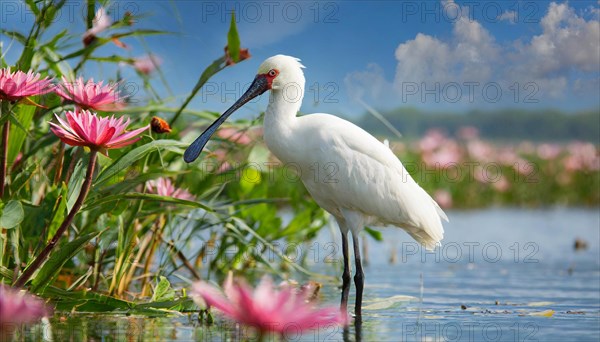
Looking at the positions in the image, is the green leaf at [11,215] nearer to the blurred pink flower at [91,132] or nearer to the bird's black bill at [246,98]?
the blurred pink flower at [91,132]

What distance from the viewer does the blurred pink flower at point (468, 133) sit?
1800cm

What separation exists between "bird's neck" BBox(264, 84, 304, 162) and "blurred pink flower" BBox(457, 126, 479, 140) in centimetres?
1304

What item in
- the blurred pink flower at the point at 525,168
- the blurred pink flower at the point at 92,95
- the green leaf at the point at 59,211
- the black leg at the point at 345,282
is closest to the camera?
the green leaf at the point at 59,211

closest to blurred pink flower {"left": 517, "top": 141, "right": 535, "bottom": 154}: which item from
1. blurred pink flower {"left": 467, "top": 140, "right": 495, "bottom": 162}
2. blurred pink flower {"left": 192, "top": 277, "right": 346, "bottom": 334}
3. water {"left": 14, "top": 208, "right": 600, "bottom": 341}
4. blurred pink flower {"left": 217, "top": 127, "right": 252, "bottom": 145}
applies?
blurred pink flower {"left": 467, "top": 140, "right": 495, "bottom": 162}

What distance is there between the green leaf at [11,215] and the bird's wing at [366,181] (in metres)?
1.74

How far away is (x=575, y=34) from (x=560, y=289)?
1.86 meters

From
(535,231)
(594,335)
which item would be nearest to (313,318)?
(594,335)

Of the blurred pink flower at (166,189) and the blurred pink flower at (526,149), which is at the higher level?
the blurred pink flower at (526,149)

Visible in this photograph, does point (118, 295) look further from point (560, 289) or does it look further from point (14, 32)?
point (560, 289)

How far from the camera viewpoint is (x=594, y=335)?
13.9ft

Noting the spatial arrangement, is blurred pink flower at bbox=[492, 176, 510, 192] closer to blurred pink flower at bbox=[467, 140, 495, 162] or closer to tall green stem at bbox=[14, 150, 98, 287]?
blurred pink flower at bbox=[467, 140, 495, 162]

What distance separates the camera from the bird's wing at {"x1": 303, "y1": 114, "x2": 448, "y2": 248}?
5234 millimetres

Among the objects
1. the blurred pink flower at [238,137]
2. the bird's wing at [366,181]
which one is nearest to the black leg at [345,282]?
the bird's wing at [366,181]

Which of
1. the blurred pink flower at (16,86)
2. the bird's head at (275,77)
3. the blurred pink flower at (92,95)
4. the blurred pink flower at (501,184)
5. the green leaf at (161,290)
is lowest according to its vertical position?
the green leaf at (161,290)
